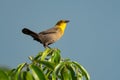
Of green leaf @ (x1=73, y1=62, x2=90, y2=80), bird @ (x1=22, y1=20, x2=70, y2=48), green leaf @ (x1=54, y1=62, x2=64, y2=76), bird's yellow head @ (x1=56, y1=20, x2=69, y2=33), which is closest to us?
green leaf @ (x1=54, y1=62, x2=64, y2=76)

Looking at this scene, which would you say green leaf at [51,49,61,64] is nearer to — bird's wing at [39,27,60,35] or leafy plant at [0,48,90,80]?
leafy plant at [0,48,90,80]

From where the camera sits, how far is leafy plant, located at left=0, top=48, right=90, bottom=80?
9.23ft

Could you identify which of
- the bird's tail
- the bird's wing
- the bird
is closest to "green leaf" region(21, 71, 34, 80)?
the bird's tail

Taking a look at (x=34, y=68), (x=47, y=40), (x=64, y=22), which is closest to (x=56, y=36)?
(x=47, y=40)

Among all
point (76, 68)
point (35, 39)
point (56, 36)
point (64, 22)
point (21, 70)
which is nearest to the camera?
point (21, 70)

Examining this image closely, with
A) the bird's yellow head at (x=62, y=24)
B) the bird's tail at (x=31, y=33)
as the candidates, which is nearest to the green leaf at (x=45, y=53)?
the bird's tail at (x=31, y=33)

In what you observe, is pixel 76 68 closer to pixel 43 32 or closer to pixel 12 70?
pixel 12 70

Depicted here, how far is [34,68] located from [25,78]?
0.12 m

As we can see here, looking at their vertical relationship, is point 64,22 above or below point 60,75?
above

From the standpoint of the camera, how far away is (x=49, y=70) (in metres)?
3.12

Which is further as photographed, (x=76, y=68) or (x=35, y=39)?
(x=35, y=39)

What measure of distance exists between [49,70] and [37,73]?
34 centimetres

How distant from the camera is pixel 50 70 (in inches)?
121

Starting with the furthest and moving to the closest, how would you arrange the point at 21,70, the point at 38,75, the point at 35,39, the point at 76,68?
the point at 35,39, the point at 76,68, the point at 21,70, the point at 38,75
